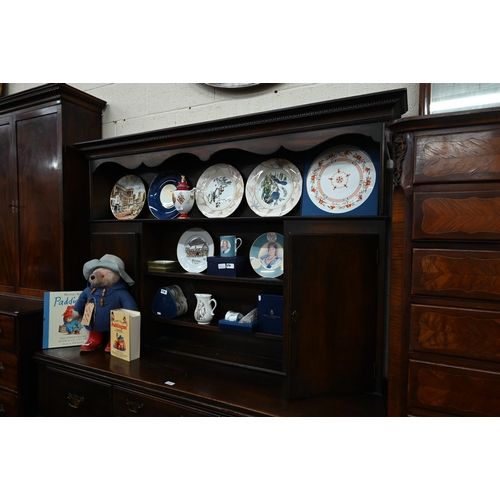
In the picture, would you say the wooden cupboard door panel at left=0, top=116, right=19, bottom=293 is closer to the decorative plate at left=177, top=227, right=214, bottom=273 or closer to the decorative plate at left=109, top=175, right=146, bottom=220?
the decorative plate at left=109, top=175, right=146, bottom=220

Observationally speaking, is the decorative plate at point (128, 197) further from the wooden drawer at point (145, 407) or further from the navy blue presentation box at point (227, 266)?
the wooden drawer at point (145, 407)

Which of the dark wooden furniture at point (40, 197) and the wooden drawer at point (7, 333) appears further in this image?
the dark wooden furniture at point (40, 197)

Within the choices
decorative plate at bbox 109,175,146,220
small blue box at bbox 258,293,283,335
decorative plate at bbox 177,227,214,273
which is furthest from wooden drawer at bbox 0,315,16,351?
small blue box at bbox 258,293,283,335

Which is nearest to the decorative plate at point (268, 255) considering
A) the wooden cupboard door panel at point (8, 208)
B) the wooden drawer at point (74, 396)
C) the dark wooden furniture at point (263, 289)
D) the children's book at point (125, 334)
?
the dark wooden furniture at point (263, 289)

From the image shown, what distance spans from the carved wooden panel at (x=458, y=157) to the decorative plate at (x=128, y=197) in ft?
5.29

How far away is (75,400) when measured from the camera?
→ 187 centimetres

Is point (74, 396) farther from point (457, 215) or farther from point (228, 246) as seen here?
point (457, 215)

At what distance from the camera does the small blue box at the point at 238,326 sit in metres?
1.80

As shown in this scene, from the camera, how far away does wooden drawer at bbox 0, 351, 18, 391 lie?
197 cm

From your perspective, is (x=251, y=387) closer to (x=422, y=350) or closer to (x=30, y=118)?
A: (x=422, y=350)

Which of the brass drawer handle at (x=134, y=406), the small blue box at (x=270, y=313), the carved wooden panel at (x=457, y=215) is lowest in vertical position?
the brass drawer handle at (x=134, y=406)

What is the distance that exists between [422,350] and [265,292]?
89cm

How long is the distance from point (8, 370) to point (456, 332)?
2235 mm
